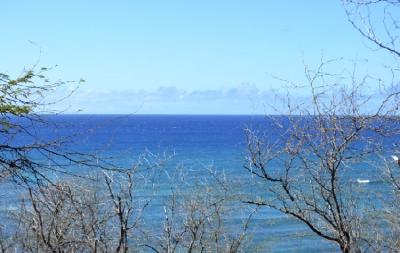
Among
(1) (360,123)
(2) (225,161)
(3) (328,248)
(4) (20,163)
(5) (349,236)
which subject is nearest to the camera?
(4) (20,163)

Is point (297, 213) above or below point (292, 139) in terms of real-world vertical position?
below

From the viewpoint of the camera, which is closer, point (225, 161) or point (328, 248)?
point (328, 248)

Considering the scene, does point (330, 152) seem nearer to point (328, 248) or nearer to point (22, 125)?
point (22, 125)

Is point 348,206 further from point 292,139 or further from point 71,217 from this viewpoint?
point 71,217

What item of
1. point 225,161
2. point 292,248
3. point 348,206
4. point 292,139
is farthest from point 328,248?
point 225,161

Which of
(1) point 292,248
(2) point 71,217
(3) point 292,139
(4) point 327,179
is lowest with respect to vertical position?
(1) point 292,248

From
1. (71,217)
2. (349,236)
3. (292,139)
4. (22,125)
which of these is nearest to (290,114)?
(292,139)

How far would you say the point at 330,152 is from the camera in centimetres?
830

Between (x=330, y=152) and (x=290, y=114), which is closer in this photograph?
(x=330, y=152)

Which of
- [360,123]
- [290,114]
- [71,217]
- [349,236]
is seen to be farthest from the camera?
[71,217]

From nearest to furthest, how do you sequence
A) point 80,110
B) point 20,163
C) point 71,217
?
1. point 20,163
2. point 80,110
3. point 71,217

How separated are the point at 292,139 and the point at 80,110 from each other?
4.20 metres

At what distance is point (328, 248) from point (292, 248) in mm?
1450

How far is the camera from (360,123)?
7.70m
